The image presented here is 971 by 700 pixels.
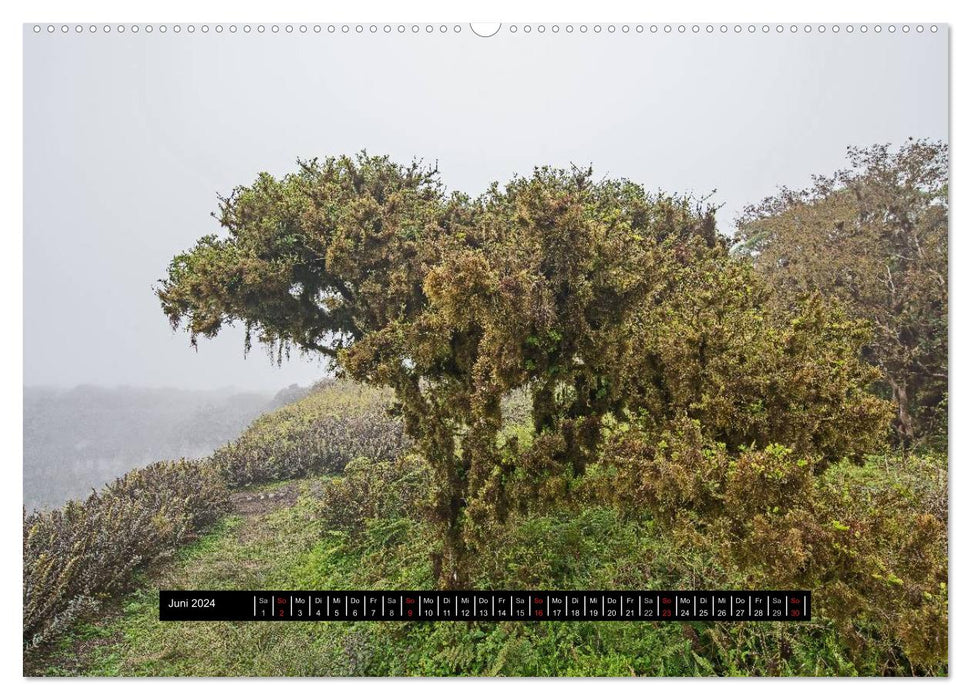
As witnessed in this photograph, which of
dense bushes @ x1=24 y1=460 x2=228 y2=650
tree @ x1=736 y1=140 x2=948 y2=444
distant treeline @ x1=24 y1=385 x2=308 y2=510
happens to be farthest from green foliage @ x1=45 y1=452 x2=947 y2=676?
distant treeline @ x1=24 y1=385 x2=308 y2=510

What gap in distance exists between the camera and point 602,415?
4.40 m

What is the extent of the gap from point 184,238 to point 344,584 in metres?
3.52

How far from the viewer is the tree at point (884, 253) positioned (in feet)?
14.7

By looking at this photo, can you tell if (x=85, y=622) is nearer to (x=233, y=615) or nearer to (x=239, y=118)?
(x=233, y=615)

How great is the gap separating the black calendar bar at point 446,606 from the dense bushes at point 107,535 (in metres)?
0.74

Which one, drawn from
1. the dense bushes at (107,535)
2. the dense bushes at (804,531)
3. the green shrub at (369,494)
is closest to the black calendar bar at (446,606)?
the dense bushes at (804,531)

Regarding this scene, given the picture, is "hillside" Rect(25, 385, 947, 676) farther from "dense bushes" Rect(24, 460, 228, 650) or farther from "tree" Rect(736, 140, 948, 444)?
"tree" Rect(736, 140, 948, 444)

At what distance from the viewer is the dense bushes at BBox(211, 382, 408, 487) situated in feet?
17.9

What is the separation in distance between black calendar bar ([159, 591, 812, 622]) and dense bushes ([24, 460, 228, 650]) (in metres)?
0.74

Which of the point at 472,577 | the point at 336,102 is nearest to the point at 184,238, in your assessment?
the point at 336,102

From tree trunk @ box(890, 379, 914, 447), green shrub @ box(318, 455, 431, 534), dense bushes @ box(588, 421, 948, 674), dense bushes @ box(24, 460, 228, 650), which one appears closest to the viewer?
dense bushes @ box(588, 421, 948, 674)

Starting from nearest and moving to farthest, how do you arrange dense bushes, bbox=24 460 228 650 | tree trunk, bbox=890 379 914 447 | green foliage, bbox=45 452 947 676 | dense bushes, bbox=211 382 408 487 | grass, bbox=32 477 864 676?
green foliage, bbox=45 452 947 676, grass, bbox=32 477 864 676, dense bushes, bbox=24 460 228 650, tree trunk, bbox=890 379 914 447, dense bushes, bbox=211 382 408 487

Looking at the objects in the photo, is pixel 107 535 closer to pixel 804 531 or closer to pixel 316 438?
pixel 316 438

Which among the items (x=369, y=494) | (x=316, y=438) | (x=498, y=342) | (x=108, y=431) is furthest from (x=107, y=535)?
(x=498, y=342)
